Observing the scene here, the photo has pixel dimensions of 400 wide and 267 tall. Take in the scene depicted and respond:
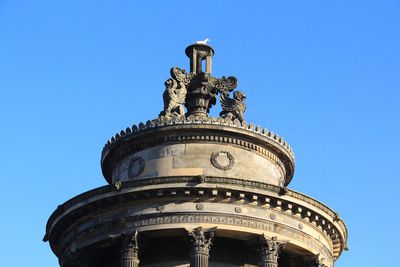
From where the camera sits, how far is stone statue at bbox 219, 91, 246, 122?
60.2 m

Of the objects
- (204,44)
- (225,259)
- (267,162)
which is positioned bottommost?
(225,259)

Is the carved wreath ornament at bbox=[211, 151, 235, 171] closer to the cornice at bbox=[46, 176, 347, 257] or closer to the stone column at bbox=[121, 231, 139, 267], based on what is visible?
the cornice at bbox=[46, 176, 347, 257]

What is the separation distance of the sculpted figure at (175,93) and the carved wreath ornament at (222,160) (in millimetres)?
2721

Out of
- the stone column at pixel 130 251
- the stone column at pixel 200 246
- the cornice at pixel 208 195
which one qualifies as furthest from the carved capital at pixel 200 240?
the stone column at pixel 130 251

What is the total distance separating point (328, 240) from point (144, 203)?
9.15m

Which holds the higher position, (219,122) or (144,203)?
(219,122)

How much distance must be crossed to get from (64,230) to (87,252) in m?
1.70

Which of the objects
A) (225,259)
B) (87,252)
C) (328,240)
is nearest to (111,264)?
(87,252)

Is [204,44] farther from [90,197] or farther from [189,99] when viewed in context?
[90,197]

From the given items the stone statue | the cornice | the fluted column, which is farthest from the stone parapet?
the fluted column

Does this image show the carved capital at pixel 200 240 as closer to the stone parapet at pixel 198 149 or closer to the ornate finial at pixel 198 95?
the stone parapet at pixel 198 149

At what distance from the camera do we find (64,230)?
193 feet

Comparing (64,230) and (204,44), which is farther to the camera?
(204,44)

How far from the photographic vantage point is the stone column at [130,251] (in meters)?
55.7
